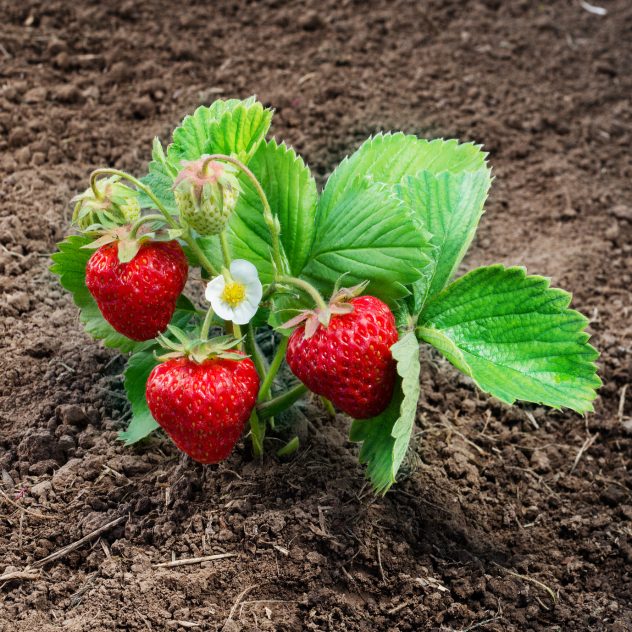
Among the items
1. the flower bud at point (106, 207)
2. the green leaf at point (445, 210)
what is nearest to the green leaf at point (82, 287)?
the flower bud at point (106, 207)

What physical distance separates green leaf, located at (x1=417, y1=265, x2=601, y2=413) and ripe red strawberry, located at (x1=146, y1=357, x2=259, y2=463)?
0.37 meters

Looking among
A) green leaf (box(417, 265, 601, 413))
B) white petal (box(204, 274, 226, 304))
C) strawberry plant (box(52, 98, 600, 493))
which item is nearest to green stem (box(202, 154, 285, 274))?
strawberry plant (box(52, 98, 600, 493))

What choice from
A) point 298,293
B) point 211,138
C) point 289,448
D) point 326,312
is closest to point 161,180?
point 211,138

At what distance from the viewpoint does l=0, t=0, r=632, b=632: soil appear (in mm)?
1714

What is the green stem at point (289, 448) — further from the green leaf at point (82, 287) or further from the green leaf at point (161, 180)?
the green leaf at point (161, 180)

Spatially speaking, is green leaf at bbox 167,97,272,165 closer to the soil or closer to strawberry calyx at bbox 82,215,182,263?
strawberry calyx at bbox 82,215,182,263

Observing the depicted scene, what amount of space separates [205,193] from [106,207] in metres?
0.23

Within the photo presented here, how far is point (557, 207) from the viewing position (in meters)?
2.85

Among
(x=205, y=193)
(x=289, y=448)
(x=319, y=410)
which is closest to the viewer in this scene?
(x=205, y=193)

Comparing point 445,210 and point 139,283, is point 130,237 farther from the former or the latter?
point 445,210

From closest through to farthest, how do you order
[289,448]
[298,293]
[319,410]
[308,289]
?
[308,289] < [298,293] < [289,448] < [319,410]

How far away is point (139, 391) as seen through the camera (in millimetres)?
1860

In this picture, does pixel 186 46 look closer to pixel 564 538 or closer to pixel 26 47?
pixel 26 47

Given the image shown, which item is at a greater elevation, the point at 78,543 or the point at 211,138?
the point at 211,138
